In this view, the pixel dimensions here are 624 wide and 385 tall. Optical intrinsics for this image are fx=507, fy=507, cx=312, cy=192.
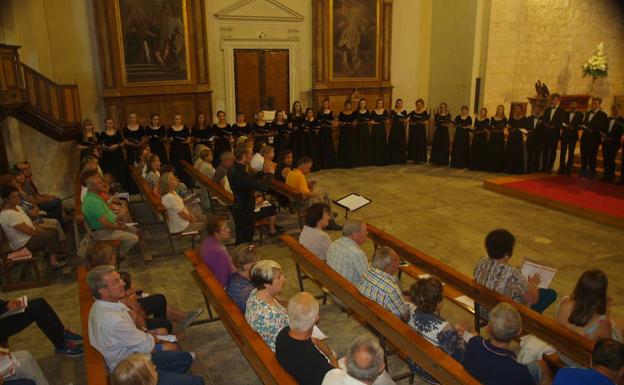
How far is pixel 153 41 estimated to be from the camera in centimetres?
1191

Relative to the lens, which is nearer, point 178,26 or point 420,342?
point 420,342

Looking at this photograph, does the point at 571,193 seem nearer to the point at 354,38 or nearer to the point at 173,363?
the point at 354,38

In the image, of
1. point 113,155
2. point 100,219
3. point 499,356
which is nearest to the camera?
point 499,356

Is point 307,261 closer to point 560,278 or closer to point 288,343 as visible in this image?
point 288,343

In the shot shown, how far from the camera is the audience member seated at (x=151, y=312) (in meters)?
4.02

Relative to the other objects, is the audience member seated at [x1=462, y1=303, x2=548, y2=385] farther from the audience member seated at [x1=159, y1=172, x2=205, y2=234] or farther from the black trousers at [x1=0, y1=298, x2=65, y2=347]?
the audience member seated at [x1=159, y1=172, x2=205, y2=234]

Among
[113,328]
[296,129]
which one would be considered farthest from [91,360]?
[296,129]

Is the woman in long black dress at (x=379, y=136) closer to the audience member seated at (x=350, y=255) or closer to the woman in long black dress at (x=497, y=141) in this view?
the woman in long black dress at (x=497, y=141)

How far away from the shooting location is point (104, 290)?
11.6 ft

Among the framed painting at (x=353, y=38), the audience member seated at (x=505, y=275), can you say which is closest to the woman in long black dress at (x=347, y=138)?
the framed painting at (x=353, y=38)

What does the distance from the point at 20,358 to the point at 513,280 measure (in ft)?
12.7

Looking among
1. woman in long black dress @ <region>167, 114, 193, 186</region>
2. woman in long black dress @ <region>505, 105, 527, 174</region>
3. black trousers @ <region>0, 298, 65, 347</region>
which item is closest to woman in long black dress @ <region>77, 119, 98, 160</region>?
woman in long black dress @ <region>167, 114, 193, 186</region>

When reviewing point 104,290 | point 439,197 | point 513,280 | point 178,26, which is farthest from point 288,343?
point 178,26

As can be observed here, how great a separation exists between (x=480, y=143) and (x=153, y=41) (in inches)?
320
